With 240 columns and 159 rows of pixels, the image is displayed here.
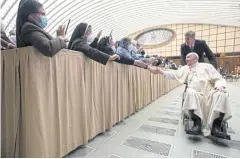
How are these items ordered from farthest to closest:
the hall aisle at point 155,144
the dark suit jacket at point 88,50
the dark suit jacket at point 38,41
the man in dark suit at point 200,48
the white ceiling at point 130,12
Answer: the white ceiling at point 130,12
the man in dark suit at point 200,48
the dark suit jacket at point 88,50
the hall aisle at point 155,144
the dark suit jacket at point 38,41

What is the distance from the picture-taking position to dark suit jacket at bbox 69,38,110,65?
221 cm

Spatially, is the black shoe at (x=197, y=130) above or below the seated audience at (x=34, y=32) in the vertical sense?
below

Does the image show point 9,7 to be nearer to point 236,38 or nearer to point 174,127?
point 174,127

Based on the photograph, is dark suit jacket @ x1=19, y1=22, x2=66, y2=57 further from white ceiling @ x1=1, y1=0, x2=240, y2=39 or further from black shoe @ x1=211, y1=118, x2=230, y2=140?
white ceiling @ x1=1, y1=0, x2=240, y2=39

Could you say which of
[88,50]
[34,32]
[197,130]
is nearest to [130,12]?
[88,50]

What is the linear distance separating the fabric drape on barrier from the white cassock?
1.20 meters

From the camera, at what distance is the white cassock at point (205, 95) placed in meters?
2.24

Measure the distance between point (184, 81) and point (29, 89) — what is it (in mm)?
2272

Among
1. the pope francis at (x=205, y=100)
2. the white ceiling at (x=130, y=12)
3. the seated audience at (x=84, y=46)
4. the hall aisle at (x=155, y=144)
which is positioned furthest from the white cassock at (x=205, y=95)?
the white ceiling at (x=130, y=12)

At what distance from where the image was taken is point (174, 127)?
9.72 feet

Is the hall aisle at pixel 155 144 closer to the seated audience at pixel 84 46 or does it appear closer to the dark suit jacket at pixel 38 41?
the seated audience at pixel 84 46

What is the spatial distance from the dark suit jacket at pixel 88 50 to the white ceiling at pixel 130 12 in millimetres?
16585

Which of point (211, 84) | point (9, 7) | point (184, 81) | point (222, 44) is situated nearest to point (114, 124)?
point (184, 81)

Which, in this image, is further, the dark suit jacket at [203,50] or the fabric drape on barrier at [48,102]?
the dark suit jacket at [203,50]
